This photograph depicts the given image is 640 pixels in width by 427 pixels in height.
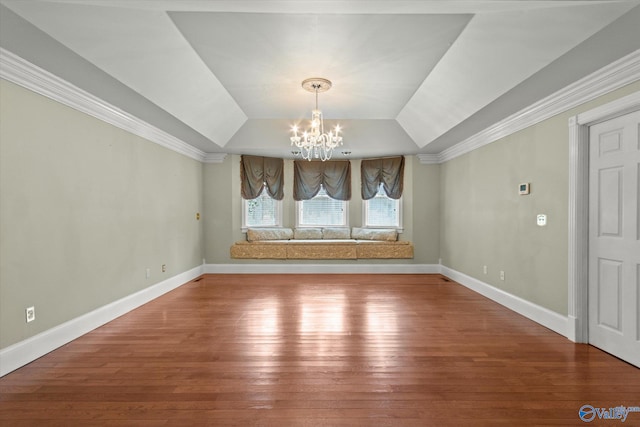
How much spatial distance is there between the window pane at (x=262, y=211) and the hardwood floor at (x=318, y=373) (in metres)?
3.03

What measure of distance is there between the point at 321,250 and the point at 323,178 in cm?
166

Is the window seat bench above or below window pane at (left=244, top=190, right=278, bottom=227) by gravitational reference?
below

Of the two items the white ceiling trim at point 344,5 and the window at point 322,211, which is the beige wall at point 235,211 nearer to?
the window at point 322,211

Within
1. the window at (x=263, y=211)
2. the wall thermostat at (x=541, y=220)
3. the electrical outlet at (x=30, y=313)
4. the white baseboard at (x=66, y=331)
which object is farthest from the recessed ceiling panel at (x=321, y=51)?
the white baseboard at (x=66, y=331)

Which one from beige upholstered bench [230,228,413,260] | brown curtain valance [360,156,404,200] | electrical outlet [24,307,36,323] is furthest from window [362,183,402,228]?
electrical outlet [24,307,36,323]

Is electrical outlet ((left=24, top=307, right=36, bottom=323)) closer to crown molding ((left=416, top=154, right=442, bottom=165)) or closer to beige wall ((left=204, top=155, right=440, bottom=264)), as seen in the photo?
beige wall ((left=204, top=155, right=440, bottom=264))

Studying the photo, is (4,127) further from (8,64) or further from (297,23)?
(297,23)

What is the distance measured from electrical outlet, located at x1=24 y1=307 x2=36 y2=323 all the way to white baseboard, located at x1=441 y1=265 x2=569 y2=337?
502cm

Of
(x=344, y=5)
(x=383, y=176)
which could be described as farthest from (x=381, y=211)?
(x=344, y=5)

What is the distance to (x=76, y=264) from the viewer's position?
3.21 m

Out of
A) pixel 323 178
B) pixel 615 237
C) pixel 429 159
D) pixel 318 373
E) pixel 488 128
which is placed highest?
pixel 488 128

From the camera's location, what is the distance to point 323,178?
23.1 ft

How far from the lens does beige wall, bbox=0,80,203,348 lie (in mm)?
2559

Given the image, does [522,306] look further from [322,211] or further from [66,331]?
[66,331]
